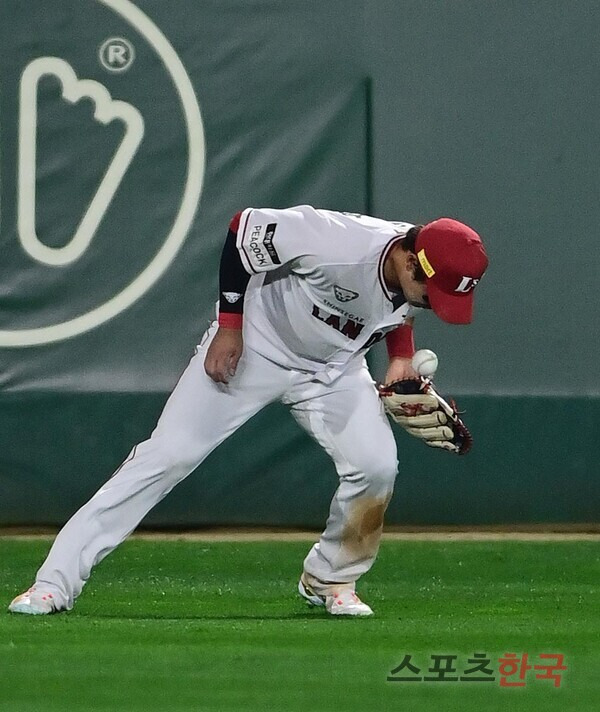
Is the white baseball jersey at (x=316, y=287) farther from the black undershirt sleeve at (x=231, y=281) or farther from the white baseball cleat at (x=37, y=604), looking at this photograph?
the white baseball cleat at (x=37, y=604)

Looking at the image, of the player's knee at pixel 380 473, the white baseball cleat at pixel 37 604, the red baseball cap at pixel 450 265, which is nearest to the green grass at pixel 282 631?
the white baseball cleat at pixel 37 604

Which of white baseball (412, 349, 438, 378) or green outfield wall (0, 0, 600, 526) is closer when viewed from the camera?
white baseball (412, 349, 438, 378)

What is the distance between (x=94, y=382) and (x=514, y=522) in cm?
226

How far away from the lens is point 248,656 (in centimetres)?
471

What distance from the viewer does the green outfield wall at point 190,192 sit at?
8.55 meters

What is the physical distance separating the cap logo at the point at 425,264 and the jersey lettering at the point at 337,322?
0.41 meters

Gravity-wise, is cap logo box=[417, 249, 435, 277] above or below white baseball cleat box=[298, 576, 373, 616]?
above

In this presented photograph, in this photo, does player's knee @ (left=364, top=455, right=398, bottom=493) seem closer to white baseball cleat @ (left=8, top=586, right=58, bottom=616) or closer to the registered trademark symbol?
white baseball cleat @ (left=8, top=586, right=58, bottom=616)

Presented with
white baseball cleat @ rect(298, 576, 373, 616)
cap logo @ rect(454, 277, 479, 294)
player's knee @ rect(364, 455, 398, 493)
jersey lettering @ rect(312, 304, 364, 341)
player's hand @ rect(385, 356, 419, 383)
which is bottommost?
white baseball cleat @ rect(298, 576, 373, 616)

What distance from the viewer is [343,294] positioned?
562 centimetres

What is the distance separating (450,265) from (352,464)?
80 cm

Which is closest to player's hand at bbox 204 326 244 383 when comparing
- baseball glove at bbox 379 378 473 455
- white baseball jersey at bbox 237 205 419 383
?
white baseball jersey at bbox 237 205 419 383

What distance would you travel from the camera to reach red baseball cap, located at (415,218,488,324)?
5.40m

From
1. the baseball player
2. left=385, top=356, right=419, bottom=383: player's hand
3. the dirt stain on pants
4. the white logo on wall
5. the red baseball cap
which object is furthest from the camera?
the white logo on wall
